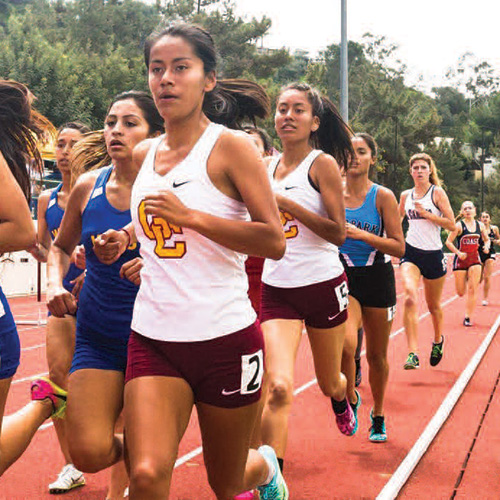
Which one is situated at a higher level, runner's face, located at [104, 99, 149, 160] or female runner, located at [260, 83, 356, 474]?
runner's face, located at [104, 99, 149, 160]

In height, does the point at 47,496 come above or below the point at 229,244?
below

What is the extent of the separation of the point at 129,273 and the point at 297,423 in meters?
3.96

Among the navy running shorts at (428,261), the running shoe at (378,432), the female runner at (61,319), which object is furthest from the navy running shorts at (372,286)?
the navy running shorts at (428,261)

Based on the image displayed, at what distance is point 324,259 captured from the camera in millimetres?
5121

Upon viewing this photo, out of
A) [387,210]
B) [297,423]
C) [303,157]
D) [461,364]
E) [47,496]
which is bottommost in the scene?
[461,364]

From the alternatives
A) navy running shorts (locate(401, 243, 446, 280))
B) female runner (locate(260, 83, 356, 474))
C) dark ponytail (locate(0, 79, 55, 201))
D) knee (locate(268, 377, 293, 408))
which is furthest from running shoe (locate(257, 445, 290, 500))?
navy running shorts (locate(401, 243, 446, 280))

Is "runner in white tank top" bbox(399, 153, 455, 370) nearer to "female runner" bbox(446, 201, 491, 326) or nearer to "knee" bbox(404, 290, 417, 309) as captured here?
"knee" bbox(404, 290, 417, 309)

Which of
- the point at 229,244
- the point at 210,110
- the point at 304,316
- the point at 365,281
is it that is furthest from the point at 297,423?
the point at 229,244

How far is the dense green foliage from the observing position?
3584 cm

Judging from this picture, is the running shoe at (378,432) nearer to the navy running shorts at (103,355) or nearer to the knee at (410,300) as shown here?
the knee at (410,300)

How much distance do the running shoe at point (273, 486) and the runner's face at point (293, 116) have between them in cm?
188

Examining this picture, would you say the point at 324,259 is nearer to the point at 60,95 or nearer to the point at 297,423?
the point at 297,423

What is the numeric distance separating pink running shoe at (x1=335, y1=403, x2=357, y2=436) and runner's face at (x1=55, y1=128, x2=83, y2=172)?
246cm

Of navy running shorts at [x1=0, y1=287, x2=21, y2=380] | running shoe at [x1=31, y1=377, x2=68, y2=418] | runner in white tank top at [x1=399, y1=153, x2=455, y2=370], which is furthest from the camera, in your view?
runner in white tank top at [x1=399, y1=153, x2=455, y2=370]
